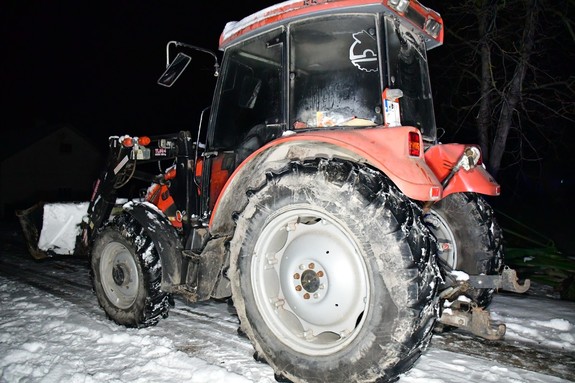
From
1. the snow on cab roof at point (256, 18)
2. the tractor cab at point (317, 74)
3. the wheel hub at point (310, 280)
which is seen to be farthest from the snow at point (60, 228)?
the wheel hub at point (310, 280)

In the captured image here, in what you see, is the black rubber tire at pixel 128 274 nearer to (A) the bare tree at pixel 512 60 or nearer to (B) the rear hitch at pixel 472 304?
(B) the rear hitch at pixel 472 304

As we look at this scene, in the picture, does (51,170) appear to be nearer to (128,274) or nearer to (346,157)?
(128,274)

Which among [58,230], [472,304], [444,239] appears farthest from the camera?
[58,230]

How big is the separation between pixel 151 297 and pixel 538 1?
10.3 meters

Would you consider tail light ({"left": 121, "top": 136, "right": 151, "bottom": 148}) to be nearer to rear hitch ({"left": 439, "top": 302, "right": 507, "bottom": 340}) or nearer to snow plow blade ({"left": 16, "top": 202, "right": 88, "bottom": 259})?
snow plow blade ({"left": 16, "top": 202, "right": 88, "bottom": 259})

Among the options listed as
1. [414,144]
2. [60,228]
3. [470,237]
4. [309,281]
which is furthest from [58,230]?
[470,237]

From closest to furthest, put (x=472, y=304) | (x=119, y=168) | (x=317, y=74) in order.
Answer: (x=317, y=74), (x=472, y=304), (x=119, y=168)

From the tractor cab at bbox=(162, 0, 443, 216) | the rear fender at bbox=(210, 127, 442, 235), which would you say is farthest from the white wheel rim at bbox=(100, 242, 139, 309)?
the rear fender at bbox=(210, 127, 442, 235)

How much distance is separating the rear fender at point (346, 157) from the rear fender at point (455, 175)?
66cm

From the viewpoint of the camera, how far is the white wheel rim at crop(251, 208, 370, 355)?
113 inches

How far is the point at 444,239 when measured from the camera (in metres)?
4.05

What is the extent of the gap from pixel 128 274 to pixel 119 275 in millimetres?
115

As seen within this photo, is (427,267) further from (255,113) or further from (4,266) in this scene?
(4,266)

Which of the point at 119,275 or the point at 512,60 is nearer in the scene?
the point at 119,275
